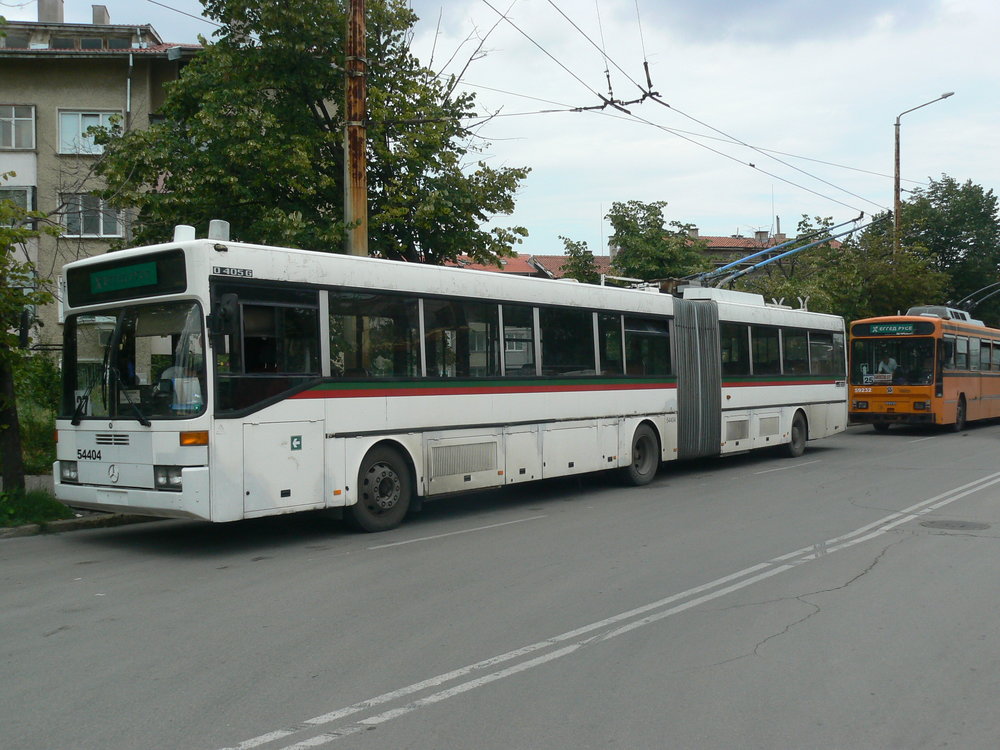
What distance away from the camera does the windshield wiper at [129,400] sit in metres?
9.28

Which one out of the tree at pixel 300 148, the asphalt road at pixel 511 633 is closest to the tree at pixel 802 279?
the tree at pixel 300 148

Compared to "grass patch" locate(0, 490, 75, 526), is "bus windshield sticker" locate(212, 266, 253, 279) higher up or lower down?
higher up

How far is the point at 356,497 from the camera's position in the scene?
34.0 ft

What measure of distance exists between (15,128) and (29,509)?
23856 mm

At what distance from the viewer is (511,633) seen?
638 centimetres

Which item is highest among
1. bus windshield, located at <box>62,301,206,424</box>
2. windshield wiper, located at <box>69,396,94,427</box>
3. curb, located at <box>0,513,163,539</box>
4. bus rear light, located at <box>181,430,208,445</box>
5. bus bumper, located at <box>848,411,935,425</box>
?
bus windshield, located at <box>62,301,206,424</box>

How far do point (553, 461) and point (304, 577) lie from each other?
5734 mm

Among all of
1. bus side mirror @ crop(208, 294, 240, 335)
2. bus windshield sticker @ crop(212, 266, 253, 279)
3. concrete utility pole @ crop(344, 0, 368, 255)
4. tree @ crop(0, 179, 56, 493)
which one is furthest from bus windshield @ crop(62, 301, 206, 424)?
concrete utility pole @ crop(344, 0, 368, 255)

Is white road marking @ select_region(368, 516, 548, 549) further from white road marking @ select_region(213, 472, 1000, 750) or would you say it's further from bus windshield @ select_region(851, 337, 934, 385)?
bus windshield @ select_region(851, 337, 934, 385)

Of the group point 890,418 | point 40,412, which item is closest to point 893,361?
point 890,418

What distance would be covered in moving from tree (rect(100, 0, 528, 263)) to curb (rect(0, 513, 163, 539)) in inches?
242

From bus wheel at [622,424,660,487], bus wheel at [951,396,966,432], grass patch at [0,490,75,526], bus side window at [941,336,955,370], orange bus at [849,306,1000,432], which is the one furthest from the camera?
bus wheel at [951,396,966,432]

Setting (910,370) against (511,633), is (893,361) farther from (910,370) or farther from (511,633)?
(511,633)

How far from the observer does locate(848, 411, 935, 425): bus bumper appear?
84.7 feet
